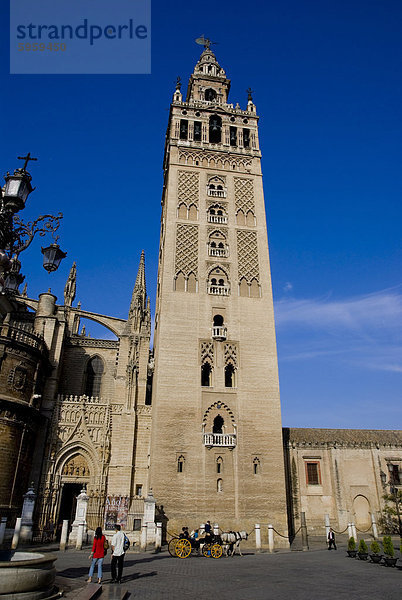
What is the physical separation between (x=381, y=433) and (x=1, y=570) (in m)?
30.1

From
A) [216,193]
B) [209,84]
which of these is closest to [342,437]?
[216,193]

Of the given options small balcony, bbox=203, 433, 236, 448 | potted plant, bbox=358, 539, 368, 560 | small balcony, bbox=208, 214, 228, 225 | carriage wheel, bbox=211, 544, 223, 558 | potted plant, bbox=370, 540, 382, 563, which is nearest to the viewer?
potted plant, bbox=370, 540, 382, 563

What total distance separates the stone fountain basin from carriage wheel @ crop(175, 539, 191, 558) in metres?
7.82

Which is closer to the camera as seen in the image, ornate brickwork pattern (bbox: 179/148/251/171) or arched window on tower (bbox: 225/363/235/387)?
arched window on tower (bbox: 225/363/235/387)

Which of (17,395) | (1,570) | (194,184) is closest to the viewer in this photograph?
(1,570)

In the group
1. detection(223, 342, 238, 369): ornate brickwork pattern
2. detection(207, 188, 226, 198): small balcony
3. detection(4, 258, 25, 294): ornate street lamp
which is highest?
detection(207, 188, 226, 198): small balcony

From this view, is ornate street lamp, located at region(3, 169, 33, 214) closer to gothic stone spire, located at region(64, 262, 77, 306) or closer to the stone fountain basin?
the stone fountain basin

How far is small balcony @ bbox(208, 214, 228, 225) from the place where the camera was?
2859 cm

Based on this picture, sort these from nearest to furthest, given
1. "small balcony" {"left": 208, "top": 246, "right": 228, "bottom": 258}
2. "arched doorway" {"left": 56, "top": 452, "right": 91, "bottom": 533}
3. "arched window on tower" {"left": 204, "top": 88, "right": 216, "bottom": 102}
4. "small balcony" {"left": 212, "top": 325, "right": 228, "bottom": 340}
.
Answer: "arched doorway" {"left": 56, "top": 452, "right": 91, "bottom": 533} → "small balcony" {"left": 212, "top": 325, "right": 228, "bottom": 340} → "small balcony" {"left": 208, "top": 246, "right": 228, "bottom": 258} → "arched window on tower" {"left": 204, "top": 88, "right": 216, "bottom": 102}

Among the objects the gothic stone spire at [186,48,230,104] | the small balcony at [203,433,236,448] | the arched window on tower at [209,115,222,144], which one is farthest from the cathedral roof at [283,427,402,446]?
the gothic stone spire at [186,48,230,104]

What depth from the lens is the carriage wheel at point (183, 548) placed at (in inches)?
568

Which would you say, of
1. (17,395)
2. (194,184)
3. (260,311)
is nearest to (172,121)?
(194,184)

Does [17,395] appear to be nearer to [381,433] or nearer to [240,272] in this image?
[240,272]

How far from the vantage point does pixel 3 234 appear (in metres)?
9.80
